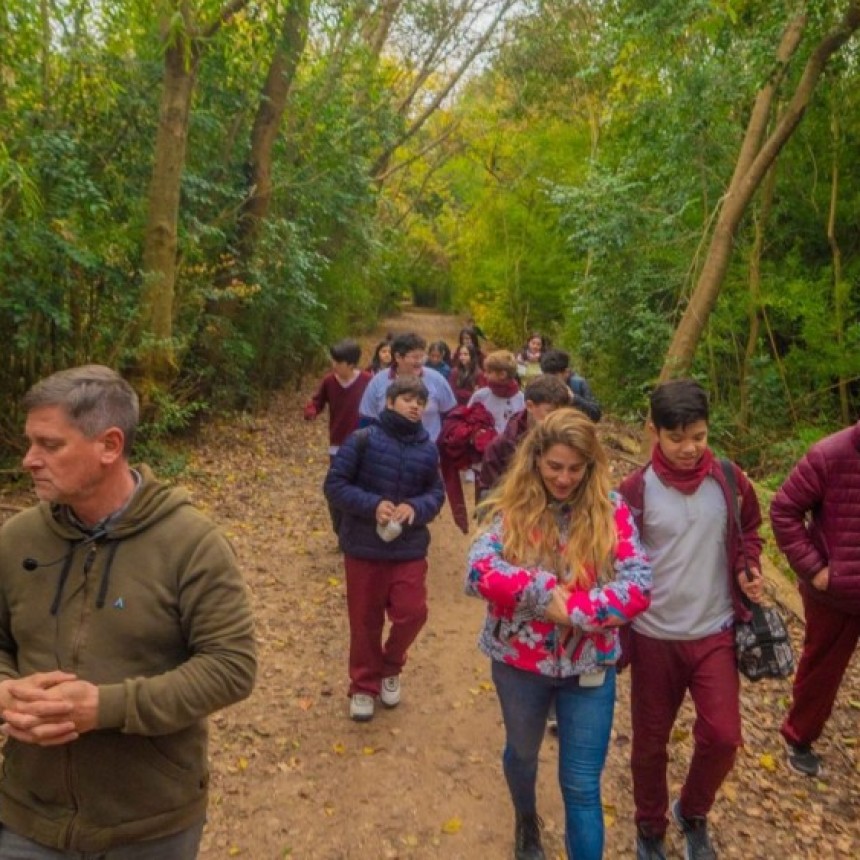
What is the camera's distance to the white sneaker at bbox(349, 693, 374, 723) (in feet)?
15.9

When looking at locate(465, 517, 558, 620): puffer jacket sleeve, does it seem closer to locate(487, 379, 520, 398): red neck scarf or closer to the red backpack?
the red backpack

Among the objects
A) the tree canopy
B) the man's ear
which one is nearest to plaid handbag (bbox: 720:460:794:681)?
the man's ear

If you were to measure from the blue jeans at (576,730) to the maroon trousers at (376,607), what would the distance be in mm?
1593

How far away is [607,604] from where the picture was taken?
2896 mm

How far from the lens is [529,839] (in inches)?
141

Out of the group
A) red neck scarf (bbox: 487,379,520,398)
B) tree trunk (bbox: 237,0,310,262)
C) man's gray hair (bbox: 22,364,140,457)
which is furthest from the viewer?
tree trunk (bbox: 237,0,310,262)

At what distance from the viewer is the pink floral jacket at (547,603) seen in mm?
2900

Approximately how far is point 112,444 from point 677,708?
2690 millimetres

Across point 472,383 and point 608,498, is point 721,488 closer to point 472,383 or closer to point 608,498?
point 608,498

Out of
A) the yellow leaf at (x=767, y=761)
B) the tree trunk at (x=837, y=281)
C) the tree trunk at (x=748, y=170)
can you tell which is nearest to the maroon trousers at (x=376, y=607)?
the yellow leaf at (x=767, y=761)

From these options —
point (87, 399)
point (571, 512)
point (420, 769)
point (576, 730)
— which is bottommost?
point (420, 769)

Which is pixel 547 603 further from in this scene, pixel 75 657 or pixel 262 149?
pixel 262 149

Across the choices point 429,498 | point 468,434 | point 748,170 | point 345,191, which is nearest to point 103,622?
point 429,498

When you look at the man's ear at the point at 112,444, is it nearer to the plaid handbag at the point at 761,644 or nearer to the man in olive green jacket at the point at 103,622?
the man in olive green jacket at the point at 103,622
